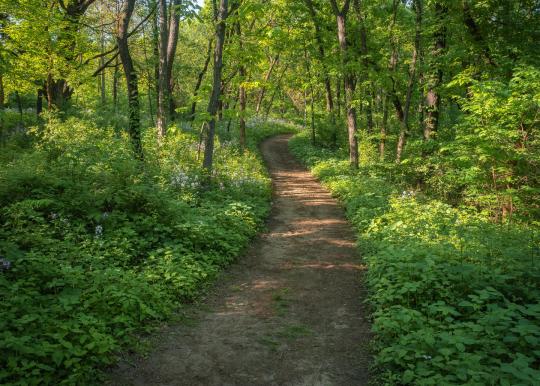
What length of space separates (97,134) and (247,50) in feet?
19.3

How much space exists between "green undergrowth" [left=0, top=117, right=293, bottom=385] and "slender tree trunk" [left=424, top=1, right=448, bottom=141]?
7.86 metres

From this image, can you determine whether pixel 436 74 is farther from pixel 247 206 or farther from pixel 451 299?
pixel 451 299

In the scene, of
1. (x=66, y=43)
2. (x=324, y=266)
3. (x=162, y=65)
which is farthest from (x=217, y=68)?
(x=66, y=43)

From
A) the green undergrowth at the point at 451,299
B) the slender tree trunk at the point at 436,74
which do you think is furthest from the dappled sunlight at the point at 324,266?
the slender tree trunk at the point at 436,74

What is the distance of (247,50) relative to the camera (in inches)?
480

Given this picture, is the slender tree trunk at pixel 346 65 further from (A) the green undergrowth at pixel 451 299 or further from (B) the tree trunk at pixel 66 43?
(B) the tree trunk at pixel 66 43

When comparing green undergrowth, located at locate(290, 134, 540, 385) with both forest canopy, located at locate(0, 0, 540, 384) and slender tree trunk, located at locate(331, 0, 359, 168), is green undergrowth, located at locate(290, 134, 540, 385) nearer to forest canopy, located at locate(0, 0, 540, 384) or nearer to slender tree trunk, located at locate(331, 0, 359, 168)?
forest canopy, located at locate(0, 0, 540, 384)

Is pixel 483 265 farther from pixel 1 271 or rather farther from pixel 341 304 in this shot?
pixel 1 271

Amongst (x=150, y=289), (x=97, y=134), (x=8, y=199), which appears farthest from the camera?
(x=97, y=134)

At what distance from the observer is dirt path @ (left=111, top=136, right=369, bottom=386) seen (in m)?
4.41

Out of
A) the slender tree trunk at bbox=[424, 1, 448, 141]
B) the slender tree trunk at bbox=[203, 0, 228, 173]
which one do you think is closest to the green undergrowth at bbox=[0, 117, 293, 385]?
the slender tree trunk at bbox=[203, 0, 228, 173]

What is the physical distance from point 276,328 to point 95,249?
3.42m

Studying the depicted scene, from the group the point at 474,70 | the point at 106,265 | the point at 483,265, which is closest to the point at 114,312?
the point at 106,265

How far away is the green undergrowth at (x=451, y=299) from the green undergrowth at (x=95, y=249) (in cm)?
315
